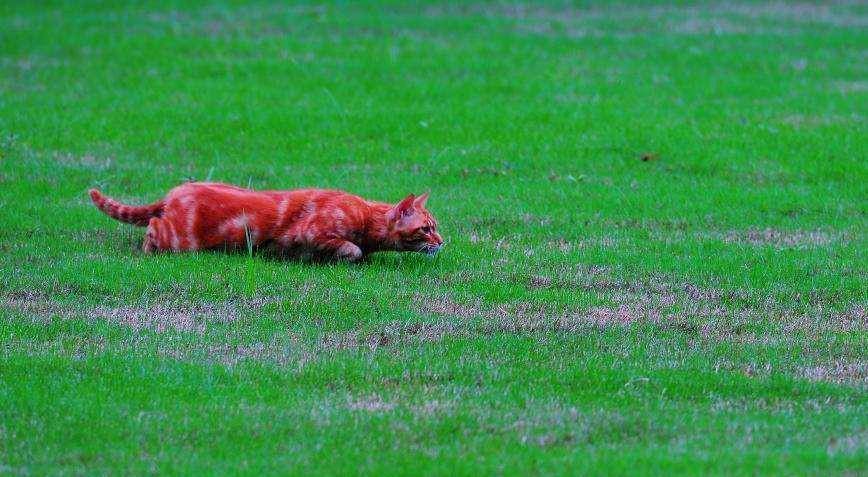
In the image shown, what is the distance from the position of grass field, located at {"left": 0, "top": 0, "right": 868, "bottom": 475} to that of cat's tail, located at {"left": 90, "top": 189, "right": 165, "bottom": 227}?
27cm

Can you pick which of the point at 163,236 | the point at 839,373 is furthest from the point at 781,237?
the point at 163,236

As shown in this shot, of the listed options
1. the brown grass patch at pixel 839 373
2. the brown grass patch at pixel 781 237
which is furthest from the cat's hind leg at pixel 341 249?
the brown grass patch at pixel 839 373

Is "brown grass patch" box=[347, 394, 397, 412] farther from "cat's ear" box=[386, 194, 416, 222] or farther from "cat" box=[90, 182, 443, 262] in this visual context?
"cat's ear" box=[386, 194, 416, 222]

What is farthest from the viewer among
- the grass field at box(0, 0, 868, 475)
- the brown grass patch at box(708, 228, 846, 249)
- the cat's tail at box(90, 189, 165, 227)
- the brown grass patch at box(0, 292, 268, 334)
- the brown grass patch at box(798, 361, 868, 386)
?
the brown grass patch at box(708, 228, 846, 249)

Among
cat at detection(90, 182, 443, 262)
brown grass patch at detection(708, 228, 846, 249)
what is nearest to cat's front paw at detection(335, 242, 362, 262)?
cat at detection(90, 182, 443, 262)

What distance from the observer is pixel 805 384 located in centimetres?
720

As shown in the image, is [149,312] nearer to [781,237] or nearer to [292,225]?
[292,225]

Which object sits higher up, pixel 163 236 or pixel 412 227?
pixel 412 227

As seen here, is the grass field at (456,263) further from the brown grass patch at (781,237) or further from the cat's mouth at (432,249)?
the cat's mouth at (432,249)

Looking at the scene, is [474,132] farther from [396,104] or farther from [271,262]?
[271,262]

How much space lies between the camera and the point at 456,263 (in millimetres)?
9906

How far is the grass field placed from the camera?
643 cm

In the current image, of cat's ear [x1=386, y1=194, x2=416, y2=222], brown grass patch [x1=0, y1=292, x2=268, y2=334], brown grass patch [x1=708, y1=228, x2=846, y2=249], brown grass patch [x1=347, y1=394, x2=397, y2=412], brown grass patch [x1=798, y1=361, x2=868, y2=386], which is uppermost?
cat's ear [x1=386, y1=194, x2=416, y2=222]

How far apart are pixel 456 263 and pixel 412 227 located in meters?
0.49
